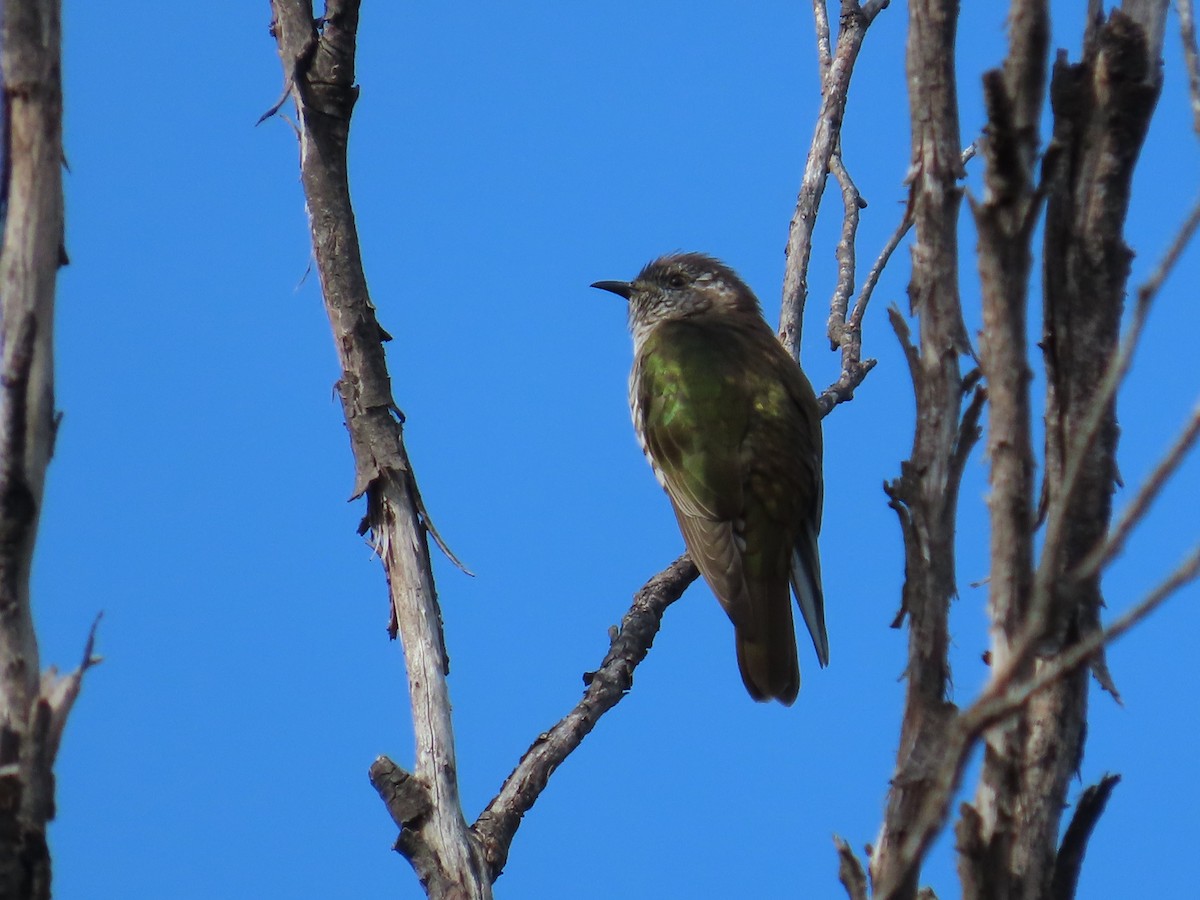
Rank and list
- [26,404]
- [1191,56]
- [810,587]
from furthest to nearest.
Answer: [810,587] < [1191,56] < [26,404]

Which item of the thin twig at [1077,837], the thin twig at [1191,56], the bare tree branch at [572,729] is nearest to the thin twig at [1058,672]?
the thin twig at [1077,837]

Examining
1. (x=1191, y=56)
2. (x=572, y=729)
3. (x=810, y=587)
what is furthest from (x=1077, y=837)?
(x=810, y=587)

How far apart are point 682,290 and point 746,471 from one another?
5.77ft

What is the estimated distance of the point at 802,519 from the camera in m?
6.19

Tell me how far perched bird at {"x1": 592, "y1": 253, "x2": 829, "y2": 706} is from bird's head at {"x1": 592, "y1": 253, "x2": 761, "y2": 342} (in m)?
0.64

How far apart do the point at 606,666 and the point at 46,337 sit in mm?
2510

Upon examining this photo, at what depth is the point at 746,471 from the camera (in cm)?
616

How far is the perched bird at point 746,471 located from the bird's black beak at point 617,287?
100cm

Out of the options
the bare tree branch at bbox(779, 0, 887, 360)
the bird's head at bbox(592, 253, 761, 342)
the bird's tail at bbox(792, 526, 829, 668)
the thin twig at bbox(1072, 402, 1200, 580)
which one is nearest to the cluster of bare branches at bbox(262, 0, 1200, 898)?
the thin twig at bbox(1072, 402, 1200, 580)

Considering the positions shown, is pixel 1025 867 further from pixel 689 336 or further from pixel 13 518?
pixel 689 336

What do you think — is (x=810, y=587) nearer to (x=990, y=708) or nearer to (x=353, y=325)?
(x=353, y=325)

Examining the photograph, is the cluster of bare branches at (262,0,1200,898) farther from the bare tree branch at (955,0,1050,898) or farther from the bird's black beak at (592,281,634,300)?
the bird's black beak at (592,281,634,300)

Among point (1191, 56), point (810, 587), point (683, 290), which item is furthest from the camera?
point (683, 290)

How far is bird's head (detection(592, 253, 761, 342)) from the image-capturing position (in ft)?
24.6
